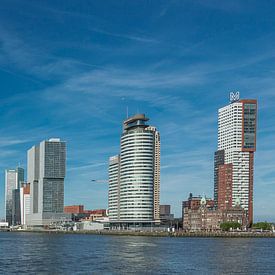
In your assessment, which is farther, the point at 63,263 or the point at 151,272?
the point at 63,263

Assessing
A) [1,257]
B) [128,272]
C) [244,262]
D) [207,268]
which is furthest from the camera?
[1,257]

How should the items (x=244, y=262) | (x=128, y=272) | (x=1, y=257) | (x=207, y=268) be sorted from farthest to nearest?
(x=1, y=257) < (x=244, y=262) < (x=207, y=268) < (x=128, y=272)

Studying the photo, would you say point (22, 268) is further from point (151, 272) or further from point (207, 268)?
point (207, 268)

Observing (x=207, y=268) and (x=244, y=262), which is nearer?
(x=207, y=268)

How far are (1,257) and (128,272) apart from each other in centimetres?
3321

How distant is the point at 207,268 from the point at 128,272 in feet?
43.2

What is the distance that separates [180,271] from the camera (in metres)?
78.4

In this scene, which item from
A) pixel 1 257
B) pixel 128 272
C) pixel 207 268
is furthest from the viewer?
pixel 1 257

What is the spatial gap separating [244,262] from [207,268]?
12670 millimetres

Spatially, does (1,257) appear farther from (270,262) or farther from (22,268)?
(270,262)

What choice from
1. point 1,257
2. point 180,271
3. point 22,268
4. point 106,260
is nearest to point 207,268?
point 180,271

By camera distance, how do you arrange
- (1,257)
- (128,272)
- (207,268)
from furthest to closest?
(1,257), (207,268), (128,272)

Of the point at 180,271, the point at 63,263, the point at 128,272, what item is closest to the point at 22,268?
the point at 63,263

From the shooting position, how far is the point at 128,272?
75125 millimetres
